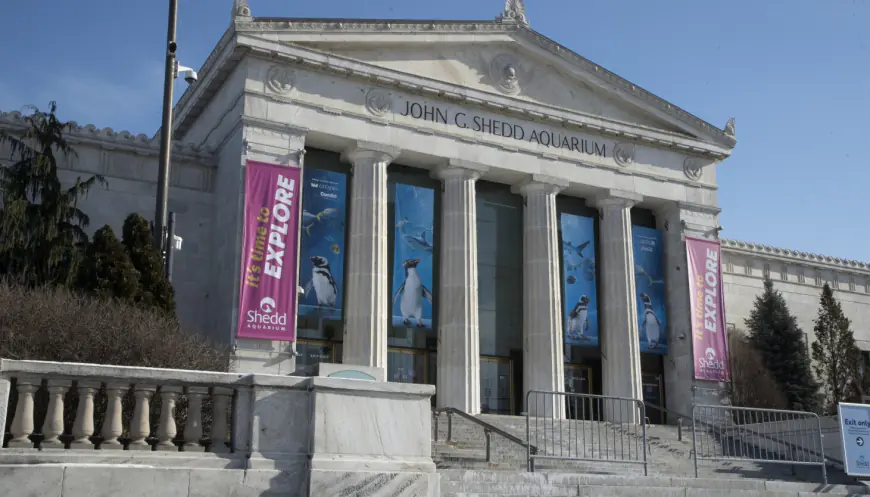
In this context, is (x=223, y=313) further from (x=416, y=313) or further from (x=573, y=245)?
(x=573, y=245)

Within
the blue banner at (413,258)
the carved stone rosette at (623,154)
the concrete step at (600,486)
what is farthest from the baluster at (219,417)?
the carved stone rosette at (623,154)

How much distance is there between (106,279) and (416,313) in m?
11.9

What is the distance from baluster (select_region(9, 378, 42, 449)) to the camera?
28.9 feet

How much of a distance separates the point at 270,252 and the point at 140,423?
53.5ft

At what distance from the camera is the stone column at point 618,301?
29.9 metres

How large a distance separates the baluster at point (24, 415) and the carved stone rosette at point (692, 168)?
27.3 m

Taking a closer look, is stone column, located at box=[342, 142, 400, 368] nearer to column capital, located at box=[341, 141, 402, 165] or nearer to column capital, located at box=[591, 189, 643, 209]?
column capital, located at box=[341, 141, 402, 165]

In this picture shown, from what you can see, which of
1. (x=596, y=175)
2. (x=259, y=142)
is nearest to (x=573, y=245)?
(x=596, y=175)

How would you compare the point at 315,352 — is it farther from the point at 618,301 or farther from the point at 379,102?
the point at 618,301

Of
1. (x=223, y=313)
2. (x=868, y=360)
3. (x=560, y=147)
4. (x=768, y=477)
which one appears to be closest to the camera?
(x=768, y=477)

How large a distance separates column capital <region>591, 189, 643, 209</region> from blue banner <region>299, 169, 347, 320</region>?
883 centimetres

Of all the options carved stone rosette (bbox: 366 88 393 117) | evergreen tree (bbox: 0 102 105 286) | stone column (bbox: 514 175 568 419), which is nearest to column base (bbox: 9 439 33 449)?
evergreen tree (bbox: 0 102 105 286)

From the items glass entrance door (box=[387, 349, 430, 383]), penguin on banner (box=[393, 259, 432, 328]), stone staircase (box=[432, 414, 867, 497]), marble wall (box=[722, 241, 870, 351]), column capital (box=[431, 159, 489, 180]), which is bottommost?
stone staircase (box=[432, 414, 867, 497])

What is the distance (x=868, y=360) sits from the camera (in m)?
39.3
